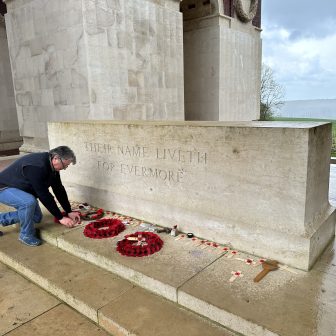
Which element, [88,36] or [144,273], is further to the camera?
[88,36]

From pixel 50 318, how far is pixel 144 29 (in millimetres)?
7559

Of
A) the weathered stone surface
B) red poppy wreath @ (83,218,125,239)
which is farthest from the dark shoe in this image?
the weathered stone surface

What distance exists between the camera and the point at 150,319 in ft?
8.18

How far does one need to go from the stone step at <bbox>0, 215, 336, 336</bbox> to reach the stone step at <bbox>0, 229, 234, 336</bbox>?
0.5 inches

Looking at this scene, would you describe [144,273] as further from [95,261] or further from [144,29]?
[144,29]

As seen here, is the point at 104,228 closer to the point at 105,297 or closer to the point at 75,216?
the point at 75,216

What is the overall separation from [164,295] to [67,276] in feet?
3.42

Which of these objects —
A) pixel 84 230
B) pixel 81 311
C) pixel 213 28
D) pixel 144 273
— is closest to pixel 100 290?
pixel 81 311

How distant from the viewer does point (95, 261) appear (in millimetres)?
3375

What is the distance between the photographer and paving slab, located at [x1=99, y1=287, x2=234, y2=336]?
236 cm

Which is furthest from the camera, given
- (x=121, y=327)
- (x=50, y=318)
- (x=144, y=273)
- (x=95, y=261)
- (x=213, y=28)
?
(x=213, y=28)

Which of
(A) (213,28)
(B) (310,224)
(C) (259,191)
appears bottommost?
(B) (310,224)

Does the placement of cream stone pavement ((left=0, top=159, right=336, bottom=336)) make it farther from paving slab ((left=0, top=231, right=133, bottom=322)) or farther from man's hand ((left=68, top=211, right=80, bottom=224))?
man's hand ((left=68, top=211, right=80, bottom=224))

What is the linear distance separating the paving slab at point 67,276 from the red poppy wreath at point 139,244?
287mm
